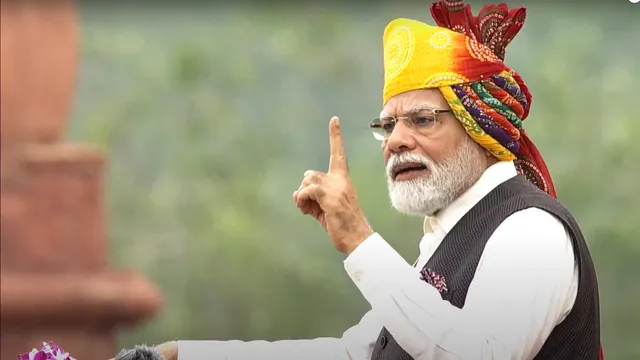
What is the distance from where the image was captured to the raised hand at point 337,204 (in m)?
2.11

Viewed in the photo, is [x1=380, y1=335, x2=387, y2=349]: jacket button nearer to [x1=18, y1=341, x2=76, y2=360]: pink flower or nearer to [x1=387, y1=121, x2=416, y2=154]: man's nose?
[x1=387, y1=121, x2=416, y2=154]: man's nose

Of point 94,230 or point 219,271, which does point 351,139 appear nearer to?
point 219,271

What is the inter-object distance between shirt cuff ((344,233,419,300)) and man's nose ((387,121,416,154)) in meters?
0.26

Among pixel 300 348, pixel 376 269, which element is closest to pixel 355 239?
pixel 376 269

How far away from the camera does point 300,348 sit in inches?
97.3

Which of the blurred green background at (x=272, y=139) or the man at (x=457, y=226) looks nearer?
the man at (x=457, y=226)

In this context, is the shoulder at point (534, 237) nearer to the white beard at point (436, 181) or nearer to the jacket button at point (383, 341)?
the white beard at point (436, 181)

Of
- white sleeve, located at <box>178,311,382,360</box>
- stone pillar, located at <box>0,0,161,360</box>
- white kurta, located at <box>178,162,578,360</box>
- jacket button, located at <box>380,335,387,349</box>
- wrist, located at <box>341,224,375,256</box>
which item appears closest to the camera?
white kurta, located at <box>178,162,578,360</box>

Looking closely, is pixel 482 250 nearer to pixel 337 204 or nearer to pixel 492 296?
pixel 492 296

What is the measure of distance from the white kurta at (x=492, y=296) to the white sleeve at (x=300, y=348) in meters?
0.41

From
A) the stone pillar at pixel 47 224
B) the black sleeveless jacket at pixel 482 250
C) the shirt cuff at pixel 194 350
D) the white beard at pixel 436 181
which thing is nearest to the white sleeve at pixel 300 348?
the shirt cuff at pixel 194 350

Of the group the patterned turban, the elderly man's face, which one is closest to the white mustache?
the elderly man's face

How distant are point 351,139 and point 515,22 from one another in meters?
6.68

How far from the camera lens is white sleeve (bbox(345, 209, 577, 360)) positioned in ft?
6.61
